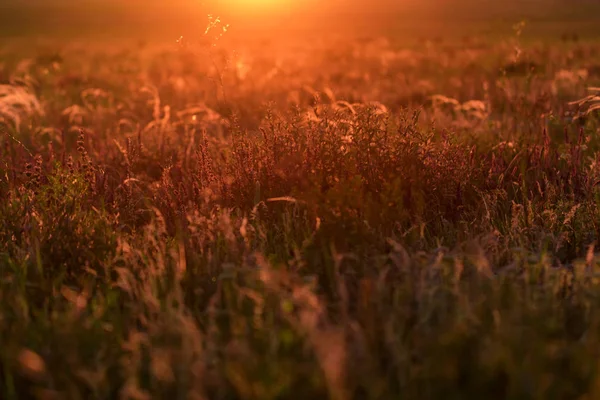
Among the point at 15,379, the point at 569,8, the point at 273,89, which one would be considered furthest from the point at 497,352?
the point at 569,8

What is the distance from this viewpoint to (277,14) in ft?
252

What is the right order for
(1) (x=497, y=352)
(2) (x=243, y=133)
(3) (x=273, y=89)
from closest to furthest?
(1) (x=497, y=352) < (2) (x=243, y=133) < (3) (x=273, y=89)

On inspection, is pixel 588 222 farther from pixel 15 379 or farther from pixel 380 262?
pixel 15 379

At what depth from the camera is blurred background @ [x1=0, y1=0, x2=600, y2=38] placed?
6206cm

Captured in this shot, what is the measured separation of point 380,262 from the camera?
2.56m

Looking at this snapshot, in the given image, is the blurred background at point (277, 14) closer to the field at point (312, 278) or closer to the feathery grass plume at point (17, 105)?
the feathery grass plume at point (17, 105)

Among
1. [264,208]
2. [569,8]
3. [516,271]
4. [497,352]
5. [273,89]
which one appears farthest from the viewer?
[569,8]

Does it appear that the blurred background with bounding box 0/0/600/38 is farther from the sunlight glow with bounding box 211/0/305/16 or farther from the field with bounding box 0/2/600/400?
the field with bounding box 0/2/600/400

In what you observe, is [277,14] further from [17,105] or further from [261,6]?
[17,105]

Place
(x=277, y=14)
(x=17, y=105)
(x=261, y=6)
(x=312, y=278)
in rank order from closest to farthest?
(x=312, y=278) < (x=17, y=105) < (x=277, y=14) < (x=261, y=6)

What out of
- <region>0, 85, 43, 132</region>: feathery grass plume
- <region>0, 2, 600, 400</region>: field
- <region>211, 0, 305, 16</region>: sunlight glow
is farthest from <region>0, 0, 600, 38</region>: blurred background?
<region>0, 2, 600, 400</region>: field

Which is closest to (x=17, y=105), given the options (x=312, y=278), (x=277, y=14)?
(x=312, y=278)

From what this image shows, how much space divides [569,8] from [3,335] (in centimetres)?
7787

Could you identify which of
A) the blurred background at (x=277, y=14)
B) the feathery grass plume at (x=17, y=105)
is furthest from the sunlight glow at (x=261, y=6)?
the feathery grass plume at (x=17, y=105)
